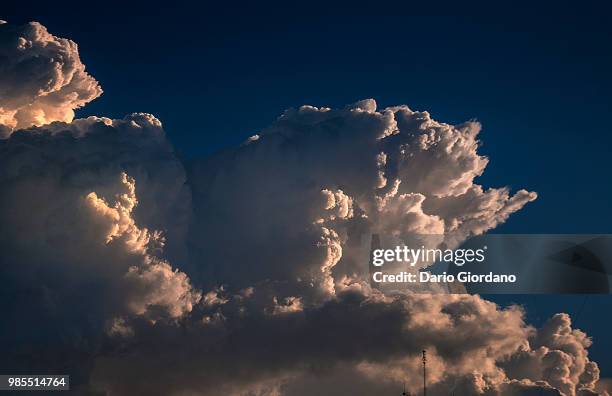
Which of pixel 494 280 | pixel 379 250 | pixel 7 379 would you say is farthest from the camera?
pixel 7 379

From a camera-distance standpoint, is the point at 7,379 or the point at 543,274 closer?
the point at 543,274

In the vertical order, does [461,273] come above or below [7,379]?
above

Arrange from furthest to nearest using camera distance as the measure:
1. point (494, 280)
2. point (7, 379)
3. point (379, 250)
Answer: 1. point (7, 379)
2. point (379, 250)
3. point (494, 280)

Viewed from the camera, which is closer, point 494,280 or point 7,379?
point 494,280

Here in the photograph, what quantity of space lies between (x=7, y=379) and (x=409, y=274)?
98.9 metres

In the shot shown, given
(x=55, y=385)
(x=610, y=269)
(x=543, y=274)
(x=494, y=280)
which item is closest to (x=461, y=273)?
(x=494, y=280)

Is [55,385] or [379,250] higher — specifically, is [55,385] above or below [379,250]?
below

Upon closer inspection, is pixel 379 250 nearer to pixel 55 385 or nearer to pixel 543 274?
pixel 543 274

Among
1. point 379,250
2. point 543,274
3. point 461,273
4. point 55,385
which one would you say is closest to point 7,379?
point 55,385

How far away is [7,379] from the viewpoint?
171m

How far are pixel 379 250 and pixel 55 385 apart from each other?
277 feet

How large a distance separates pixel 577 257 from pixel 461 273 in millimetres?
23515

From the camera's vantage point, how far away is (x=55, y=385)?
171 metres

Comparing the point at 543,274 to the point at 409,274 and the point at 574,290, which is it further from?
the point at 409,274
